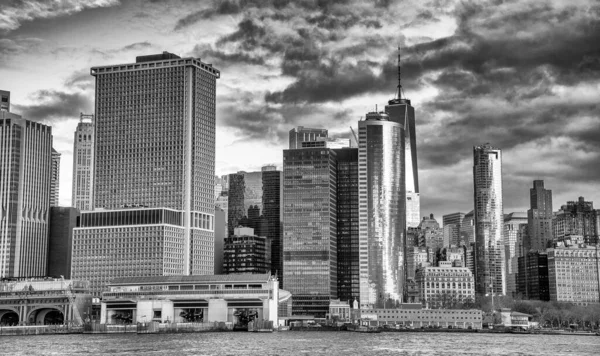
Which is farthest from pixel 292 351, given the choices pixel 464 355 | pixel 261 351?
pixel 464 355

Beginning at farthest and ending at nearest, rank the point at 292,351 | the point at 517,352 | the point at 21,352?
the point at 517,352
the point at 292,351
the point at 21,352

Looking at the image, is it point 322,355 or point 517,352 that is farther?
point 517,352

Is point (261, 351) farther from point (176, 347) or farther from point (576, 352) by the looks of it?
point (576, 352)

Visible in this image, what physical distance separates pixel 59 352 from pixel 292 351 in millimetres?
43417

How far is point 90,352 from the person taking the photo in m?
168

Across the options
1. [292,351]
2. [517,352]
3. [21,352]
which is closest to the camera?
[21,352]

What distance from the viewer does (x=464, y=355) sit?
176 m

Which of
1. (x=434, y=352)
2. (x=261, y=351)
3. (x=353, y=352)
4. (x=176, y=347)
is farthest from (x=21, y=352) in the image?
(x=434, y=352)

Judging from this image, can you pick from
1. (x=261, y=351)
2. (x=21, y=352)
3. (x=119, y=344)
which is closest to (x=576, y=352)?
(x=261, y=351)

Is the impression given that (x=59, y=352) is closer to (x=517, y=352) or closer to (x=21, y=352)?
(x=21, y=352)

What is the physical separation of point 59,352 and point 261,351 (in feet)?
122

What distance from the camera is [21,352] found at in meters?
167

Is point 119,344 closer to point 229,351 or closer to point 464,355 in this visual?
point 229,351

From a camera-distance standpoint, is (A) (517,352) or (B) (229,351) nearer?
(B) (229,351)
